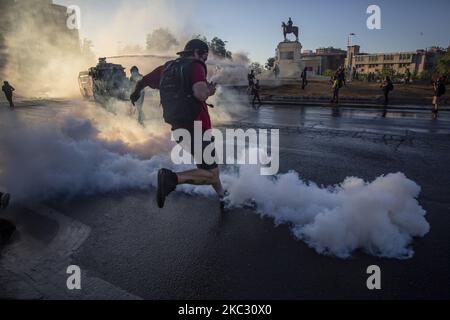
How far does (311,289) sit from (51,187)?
3552 millimetres

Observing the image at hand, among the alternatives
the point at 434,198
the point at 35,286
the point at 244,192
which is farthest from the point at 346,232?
the point at 35,286

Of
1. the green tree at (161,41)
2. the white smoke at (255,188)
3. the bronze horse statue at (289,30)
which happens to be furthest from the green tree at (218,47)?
the white smoke at (255,188)

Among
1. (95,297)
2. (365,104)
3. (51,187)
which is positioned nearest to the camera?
(95,297)

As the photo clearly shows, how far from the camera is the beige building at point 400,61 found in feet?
326

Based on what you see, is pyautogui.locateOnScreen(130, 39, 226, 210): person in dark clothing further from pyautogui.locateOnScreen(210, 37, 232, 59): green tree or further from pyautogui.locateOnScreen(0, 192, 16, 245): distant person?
pyautogui.locateOnScreen(210, 37, 232, 59): green tree

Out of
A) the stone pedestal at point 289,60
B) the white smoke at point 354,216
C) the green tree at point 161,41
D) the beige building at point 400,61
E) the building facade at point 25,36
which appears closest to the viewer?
the white smoke at point 354,216

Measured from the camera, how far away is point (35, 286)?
2.47 metres

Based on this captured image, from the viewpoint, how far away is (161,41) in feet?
165

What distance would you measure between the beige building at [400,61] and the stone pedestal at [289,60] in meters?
64.0

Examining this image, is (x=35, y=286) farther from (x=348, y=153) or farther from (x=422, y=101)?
(x=422, y=101)

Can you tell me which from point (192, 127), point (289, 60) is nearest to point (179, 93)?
point (192, 127)

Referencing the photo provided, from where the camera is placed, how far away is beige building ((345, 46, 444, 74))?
326 ft

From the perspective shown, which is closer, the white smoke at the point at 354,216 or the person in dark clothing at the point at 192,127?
the white smoke at the point at 354,216

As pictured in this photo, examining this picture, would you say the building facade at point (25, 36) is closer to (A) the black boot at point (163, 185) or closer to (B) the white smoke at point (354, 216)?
(A) the black boot at point (163, 185)
